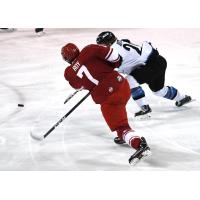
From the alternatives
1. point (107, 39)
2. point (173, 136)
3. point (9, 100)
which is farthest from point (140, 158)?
point (9, 100)

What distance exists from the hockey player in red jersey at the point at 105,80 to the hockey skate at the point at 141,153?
0.02 m

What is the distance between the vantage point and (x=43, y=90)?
173 inches

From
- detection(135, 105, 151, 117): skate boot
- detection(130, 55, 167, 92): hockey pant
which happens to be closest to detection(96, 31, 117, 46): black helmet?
detection(130, 55, 167, 92): hockey pant

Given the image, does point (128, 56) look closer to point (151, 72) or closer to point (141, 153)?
point (151, 72)

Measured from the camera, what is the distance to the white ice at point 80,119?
3.17 metres

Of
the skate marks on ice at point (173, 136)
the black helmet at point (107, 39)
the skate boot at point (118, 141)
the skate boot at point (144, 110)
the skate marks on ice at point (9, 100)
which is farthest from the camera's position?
the skate marks on ice at point (9, 100)

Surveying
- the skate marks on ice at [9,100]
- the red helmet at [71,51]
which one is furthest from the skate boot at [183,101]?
the skate marks on ice at [9,100]

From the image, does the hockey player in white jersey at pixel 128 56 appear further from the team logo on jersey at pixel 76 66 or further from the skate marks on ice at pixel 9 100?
the skate marks on ice at pixel 9 100

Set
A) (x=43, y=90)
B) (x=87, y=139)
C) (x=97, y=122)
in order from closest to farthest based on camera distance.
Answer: (x=87, y=139) → (x=97, y=122) → (x=43, y=90)

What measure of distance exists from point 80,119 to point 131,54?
644 millimetres
